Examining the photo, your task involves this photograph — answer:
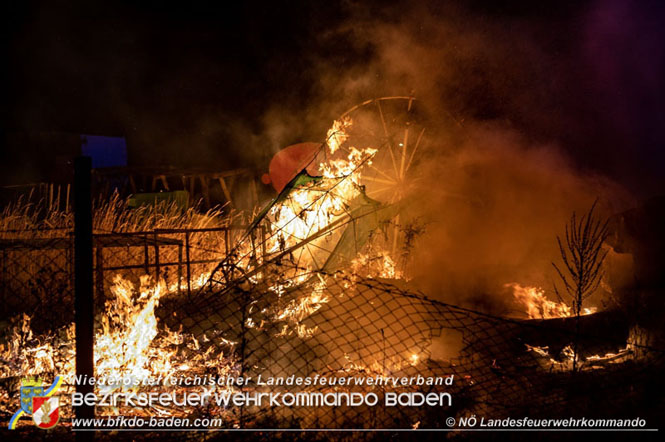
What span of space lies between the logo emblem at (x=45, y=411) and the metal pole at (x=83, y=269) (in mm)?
1376

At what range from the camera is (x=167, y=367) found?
4.96 meters

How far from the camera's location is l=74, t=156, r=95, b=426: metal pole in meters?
3.02

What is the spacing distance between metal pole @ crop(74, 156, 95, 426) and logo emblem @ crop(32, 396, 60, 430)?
54.2 inches

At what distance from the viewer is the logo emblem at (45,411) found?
4.00 meters

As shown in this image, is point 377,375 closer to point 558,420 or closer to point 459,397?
point 459,397

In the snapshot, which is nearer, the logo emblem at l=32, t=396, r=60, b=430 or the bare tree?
the logo emblem at l=32, t=396, r=60, b=430

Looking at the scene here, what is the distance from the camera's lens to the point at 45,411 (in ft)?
13.6

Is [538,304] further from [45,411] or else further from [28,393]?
[28,393]

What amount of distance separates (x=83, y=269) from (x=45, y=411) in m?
1.96

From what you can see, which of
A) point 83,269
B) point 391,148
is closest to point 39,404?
point 83,269

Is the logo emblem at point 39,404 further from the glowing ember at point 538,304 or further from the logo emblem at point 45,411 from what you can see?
the glowing ember at point 538,304

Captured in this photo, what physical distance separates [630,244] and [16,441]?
6.71m

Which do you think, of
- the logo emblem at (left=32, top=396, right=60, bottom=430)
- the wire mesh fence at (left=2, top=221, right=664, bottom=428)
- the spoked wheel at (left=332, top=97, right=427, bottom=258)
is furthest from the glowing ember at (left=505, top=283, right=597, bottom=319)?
the logo emblem at (left=32, top=396, right=60, bottom=430)

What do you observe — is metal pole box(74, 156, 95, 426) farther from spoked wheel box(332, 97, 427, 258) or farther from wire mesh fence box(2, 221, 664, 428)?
spoked wheel box(332, 97, 427, 258)
